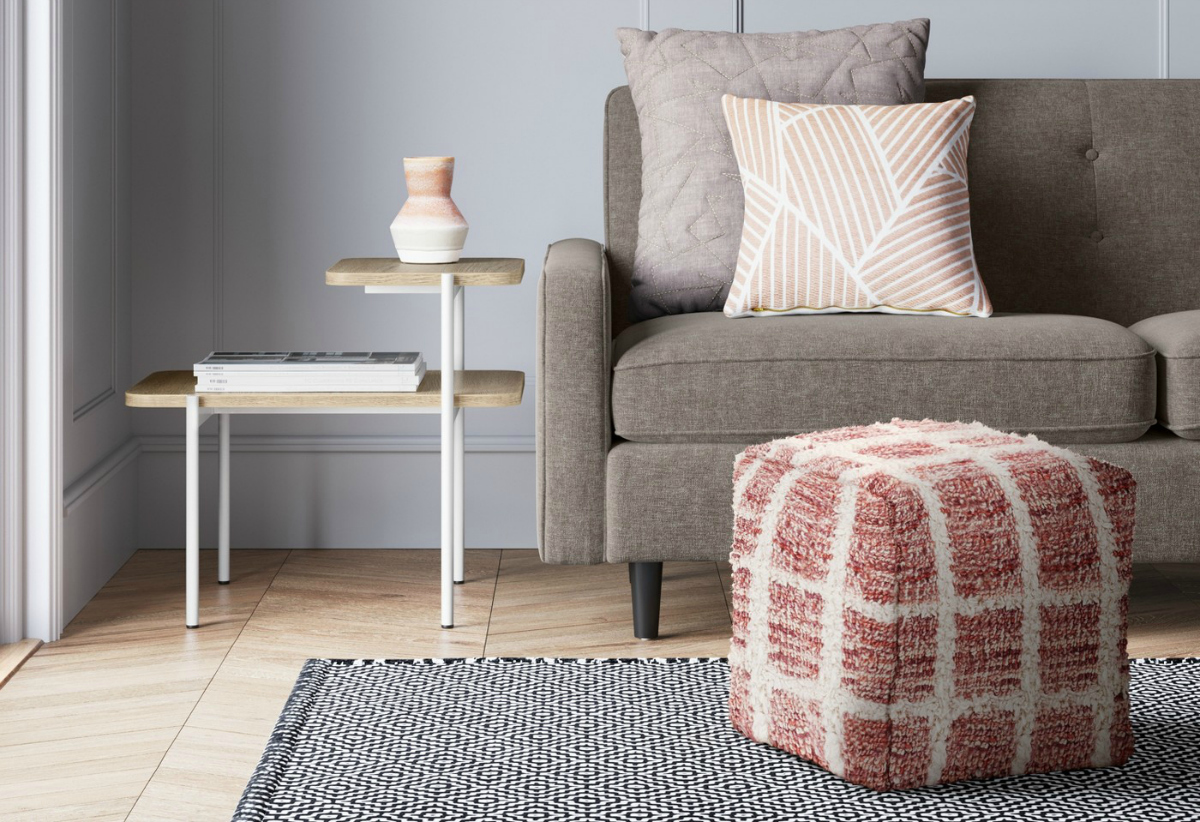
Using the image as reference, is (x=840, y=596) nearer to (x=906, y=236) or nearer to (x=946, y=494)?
(x=946, y=494)

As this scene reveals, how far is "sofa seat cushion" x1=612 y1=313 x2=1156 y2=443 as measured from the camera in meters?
1.89

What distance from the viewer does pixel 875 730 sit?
4.48 ft

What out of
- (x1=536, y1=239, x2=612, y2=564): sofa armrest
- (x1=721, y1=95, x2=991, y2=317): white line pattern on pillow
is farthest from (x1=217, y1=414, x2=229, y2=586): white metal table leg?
(x1=721, y1=95, x2=991, y2=317): white line pattern on pillow

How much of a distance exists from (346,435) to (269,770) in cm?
130

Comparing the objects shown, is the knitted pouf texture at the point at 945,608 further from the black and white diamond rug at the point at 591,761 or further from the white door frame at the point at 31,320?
the white door frame at the point at 31,320

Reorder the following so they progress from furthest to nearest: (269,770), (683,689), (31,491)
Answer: (31,491) < (683,689) < (269,770)

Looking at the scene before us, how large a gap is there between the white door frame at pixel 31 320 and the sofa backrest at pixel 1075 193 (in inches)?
38.6

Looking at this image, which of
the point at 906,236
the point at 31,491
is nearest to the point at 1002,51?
the point at 906,236

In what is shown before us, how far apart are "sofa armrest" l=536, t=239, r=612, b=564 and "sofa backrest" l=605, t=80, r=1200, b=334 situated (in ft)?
1.78

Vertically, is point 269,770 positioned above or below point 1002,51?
below

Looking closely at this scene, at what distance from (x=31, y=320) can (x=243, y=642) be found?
610 mm

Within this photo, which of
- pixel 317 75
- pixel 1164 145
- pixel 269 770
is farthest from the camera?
pixel 317 75

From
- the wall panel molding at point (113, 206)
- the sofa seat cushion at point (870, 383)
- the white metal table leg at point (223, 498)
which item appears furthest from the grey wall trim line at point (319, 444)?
the sofa seat cushion at point (870, 383)

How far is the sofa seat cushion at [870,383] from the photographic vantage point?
189cm
